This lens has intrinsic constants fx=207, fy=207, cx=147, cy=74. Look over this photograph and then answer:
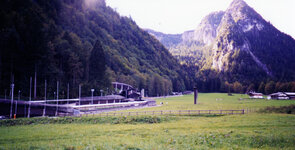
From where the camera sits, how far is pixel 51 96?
5641cm

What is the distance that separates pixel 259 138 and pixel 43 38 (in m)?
56.6

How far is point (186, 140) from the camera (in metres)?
18.4

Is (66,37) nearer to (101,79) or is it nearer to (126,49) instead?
(101,79)

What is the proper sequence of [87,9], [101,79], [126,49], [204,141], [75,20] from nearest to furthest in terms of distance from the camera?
[204,141] → [101,79] → [75,20] → [87,9] → [126,49]

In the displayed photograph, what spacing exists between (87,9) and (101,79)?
3860 inches

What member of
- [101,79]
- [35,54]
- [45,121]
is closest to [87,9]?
[101,79]

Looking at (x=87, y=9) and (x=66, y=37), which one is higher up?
(x=87, y=9)

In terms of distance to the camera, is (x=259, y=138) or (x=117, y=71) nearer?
(x=259, y=138)

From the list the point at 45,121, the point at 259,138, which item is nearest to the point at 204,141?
the point at 259,138

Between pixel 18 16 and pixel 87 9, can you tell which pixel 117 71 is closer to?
pixel 18 16

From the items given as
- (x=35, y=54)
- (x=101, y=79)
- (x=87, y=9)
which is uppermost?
(x=87, y=9)

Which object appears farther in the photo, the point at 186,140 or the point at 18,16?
the point at 18,16

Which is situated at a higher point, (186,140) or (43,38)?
(43,38)

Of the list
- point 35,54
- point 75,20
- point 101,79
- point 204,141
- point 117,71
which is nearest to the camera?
point 204,141
